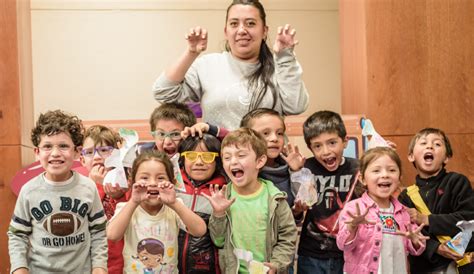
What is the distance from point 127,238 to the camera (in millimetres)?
3543

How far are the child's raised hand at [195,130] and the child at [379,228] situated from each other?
868mm

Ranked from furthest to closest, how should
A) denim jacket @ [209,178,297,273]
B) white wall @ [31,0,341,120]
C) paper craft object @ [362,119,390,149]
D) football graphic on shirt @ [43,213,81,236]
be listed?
white wall @ [31,0,341,120] → paper craft object @ [362,119,390,149] → denim jacket @ [209,178,297,273] → football graphic on shirt @ [43,213,81,236]

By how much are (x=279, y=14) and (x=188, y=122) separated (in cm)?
464

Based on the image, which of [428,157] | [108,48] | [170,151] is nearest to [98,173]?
[170,151]

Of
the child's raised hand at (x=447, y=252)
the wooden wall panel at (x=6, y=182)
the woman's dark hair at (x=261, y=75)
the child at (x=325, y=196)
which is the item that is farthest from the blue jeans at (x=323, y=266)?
the wooden wall panel at (x=6, y=182)

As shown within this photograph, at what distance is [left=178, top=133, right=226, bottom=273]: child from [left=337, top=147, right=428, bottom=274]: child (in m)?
0.70

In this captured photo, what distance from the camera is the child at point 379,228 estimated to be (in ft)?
11.9

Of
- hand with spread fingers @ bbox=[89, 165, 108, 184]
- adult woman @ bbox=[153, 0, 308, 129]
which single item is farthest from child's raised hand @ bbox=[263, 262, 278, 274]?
hand with spread fingers @ bbox=[89, 165, 108, 184]

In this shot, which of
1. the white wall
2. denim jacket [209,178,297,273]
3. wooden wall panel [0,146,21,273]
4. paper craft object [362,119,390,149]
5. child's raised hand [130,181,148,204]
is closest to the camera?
child's raised hand [130,181,148,204]

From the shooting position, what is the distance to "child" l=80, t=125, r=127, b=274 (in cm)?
376

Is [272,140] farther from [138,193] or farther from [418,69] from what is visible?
[418,69]

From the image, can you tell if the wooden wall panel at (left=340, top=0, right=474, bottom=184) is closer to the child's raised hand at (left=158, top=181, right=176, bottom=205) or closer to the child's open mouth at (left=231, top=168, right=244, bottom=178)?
the child's open mouth at (left=231, top=168, right=244, bottom=178)

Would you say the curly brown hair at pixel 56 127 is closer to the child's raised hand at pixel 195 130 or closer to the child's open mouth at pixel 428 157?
the child's raised hand at pixel 195 130

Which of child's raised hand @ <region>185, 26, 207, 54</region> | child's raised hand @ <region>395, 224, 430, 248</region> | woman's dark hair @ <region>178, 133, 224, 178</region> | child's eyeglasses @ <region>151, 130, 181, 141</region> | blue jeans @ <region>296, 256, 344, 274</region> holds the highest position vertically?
child's raised hand @ <region>185, 26, 207, 54</region>
